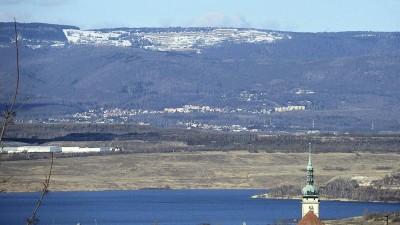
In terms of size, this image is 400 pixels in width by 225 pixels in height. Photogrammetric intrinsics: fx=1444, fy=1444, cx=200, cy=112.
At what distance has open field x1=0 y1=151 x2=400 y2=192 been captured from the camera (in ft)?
570

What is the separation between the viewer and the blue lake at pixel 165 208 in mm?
114875

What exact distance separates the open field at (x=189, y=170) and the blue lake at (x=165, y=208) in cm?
144

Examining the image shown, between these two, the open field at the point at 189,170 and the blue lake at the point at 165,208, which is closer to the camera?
the blue lake at the point at 165,208

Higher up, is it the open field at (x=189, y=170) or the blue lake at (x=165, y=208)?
the blue lake at (x=165, y=208)

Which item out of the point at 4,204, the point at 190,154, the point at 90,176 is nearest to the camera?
the point at 4,204

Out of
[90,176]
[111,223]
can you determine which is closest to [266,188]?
[90,176]

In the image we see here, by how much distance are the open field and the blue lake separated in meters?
1.44

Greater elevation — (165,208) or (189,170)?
(165,208)

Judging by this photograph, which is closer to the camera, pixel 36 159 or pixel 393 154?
pixel 36 159

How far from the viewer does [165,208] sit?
5536 inches

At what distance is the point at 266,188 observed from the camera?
574 feet

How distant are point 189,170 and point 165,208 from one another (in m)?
44.1

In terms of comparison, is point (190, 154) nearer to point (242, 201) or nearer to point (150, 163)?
point (150, 163)

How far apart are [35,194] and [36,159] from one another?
21013 millimetres
